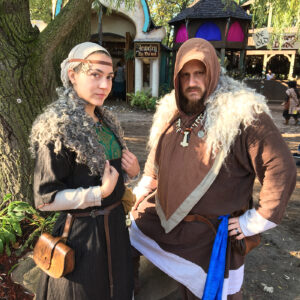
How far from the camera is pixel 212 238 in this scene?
1661 millimetres

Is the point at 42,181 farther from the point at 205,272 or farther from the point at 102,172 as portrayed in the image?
the point at 205,272

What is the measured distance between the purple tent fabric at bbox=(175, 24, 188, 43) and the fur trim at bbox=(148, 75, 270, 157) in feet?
41.5

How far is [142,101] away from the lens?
37.7ft

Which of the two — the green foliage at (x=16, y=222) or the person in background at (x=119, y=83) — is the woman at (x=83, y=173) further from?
the person in background at (x=119, y=83)

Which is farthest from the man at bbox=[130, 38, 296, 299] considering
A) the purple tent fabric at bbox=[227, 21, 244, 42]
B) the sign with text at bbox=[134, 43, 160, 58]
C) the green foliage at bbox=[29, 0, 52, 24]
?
the purple tent fabric at bbox=[227, 21, 244, 42]

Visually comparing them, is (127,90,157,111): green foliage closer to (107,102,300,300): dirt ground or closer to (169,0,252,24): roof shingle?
(169,0,252,24): roof shingle

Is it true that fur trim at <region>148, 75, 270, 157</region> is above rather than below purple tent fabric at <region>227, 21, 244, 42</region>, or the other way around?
below

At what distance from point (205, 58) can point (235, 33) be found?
1291 cm

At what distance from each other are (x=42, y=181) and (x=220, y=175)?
3.23 ft

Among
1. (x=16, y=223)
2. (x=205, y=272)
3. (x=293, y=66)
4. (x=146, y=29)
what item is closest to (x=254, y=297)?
(x=205, y=272)

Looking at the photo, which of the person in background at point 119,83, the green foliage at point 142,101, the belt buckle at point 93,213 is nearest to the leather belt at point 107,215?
the belt buckle at point 93,213

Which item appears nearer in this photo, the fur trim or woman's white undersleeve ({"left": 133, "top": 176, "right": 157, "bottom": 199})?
the fur trim

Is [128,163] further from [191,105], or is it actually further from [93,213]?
[191,105]

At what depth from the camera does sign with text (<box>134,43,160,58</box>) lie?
37.6 feet
